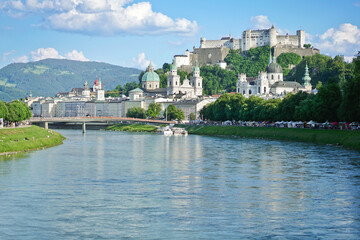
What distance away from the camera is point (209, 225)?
2459cm

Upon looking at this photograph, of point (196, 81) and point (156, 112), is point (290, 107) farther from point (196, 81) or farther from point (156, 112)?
point (196, 81)

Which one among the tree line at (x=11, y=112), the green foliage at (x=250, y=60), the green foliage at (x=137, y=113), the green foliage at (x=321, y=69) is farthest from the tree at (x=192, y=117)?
the tree line at (x=11, y=112)

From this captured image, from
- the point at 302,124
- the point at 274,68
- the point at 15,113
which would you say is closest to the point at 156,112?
the point at 274,68

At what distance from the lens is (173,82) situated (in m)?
192

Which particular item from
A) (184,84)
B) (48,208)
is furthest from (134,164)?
(184,84)

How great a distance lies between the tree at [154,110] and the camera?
153125 millimetres

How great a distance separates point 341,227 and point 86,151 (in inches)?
1426

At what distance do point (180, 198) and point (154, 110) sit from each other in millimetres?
127779

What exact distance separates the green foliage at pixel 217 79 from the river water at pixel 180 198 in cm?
14256

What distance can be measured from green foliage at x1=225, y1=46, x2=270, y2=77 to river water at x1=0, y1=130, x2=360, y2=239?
143265mm

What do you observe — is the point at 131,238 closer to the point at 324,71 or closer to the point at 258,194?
the point at 258,194

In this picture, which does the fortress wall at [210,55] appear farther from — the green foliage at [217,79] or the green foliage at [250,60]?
the green foliage at [217,79]

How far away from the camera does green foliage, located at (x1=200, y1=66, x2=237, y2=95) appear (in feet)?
621

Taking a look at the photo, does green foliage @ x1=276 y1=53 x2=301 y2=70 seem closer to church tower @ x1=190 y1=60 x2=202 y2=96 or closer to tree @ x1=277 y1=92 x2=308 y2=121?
church tower @ x1=190 y1=60 x2=202 y2=96
